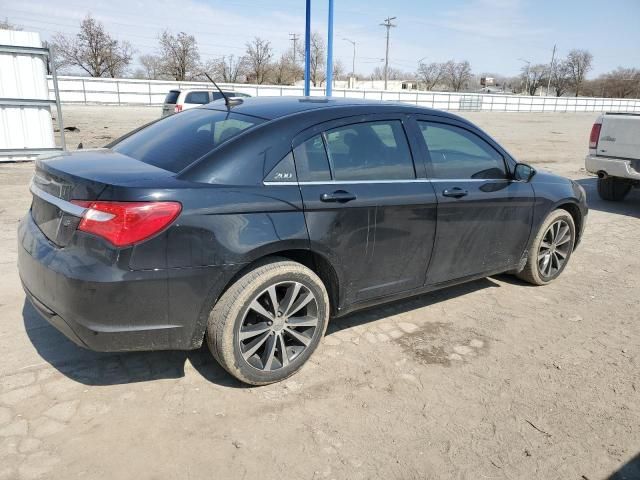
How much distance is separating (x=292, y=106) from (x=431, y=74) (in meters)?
111

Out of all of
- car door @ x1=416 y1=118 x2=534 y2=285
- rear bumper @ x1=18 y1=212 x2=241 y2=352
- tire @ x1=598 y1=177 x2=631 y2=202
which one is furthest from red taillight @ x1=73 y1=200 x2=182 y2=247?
tire @ x1=598 y1=177 x2=631 y2=202

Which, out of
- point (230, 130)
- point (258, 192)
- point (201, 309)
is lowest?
point (201, 309)

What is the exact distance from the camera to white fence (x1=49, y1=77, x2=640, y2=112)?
3597 centimetres

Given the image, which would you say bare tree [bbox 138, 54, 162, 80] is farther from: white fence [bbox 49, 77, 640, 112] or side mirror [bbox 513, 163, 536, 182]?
side mirror [bbox 513, 163, 536, 182]

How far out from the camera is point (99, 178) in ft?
8.50

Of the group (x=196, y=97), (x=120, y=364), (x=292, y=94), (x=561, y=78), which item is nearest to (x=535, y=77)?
(x=561, y=78)

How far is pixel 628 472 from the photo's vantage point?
2.47 metres

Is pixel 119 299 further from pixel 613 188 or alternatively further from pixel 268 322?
pixel 613 188

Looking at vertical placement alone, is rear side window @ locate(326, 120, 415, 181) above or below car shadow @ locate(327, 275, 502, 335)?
above

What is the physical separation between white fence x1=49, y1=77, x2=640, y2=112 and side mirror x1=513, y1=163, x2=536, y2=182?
87.9ft

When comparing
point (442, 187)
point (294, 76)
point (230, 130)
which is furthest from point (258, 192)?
point (294, 76)

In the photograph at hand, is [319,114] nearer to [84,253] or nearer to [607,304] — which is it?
[84,253]

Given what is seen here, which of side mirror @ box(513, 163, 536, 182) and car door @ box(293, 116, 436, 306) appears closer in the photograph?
car door @ box(293, 116, 436, 306)

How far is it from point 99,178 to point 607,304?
4.29 meters
